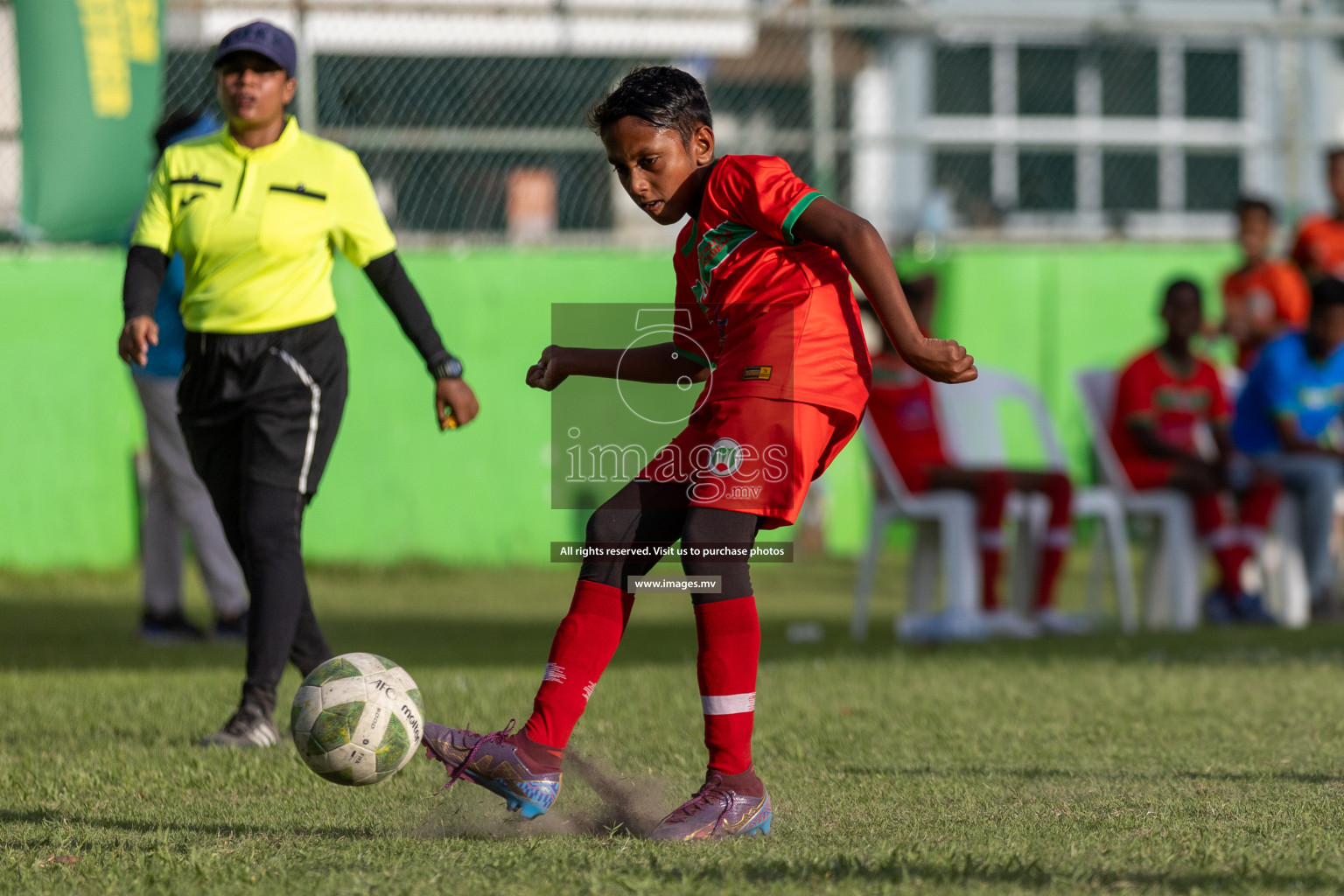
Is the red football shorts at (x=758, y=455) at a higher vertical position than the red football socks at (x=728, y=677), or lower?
higher

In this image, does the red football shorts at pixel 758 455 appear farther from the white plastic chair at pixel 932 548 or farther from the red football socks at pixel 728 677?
the white plastic chair at pixel 932 548

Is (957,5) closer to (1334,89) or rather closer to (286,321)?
(1334,89)

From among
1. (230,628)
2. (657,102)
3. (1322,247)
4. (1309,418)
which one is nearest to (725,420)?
(657,102)

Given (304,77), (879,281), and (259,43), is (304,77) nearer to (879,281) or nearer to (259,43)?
(259,43)

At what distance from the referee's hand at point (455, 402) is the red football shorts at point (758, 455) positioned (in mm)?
1212

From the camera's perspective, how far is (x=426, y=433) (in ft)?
36.8

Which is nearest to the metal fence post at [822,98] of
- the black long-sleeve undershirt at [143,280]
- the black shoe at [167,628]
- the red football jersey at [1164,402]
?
the red football jersey at [1164,402]

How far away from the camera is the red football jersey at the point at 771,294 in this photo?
365cm

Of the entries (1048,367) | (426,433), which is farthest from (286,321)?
(1048,367)

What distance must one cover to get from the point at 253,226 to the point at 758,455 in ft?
6.69

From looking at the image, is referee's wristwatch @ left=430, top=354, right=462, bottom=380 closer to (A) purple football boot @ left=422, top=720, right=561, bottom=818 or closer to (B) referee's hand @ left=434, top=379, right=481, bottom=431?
(B) referee's hand @ left=434, top=379, right=481, bottom=431

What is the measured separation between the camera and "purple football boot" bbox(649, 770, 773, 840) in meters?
3.56

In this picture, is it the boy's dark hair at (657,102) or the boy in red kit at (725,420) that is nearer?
the boy in red kit at (725,420)

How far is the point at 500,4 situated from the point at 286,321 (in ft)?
20.7
